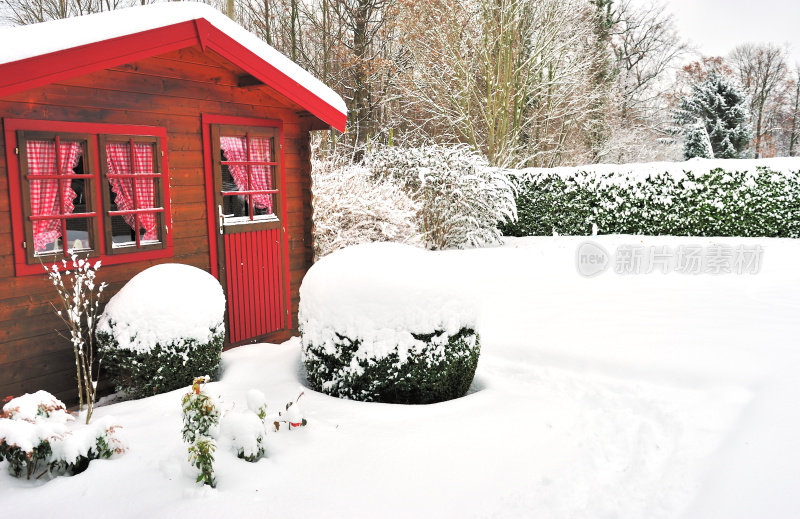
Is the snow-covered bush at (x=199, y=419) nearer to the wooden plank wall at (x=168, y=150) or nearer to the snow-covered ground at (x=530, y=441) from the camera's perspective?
the snow-covered ground at (x=530, y=441)

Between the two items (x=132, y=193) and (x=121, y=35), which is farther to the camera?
(x=132, y=193)

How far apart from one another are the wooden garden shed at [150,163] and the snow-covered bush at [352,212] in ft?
9.61

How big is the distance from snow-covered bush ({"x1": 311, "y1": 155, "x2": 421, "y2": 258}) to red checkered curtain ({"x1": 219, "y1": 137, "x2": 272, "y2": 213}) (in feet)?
10.8

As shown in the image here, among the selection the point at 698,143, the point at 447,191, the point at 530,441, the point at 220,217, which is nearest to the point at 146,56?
the point at 220,217

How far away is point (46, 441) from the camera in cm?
318

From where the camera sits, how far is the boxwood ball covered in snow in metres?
4.17

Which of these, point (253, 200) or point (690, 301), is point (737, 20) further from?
point (253, 200)

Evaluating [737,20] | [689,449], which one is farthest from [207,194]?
[737,20]

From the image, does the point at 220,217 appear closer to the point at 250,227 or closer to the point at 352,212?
the point at 250,227

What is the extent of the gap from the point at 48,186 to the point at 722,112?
24402mm

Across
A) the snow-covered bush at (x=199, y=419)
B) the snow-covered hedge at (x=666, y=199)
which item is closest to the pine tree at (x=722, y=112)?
the snow-covered hedge at (x=666, y=199)

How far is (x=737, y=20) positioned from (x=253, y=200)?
154 ft

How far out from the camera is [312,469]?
10.9 feet

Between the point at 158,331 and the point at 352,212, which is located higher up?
the point at 352,212
